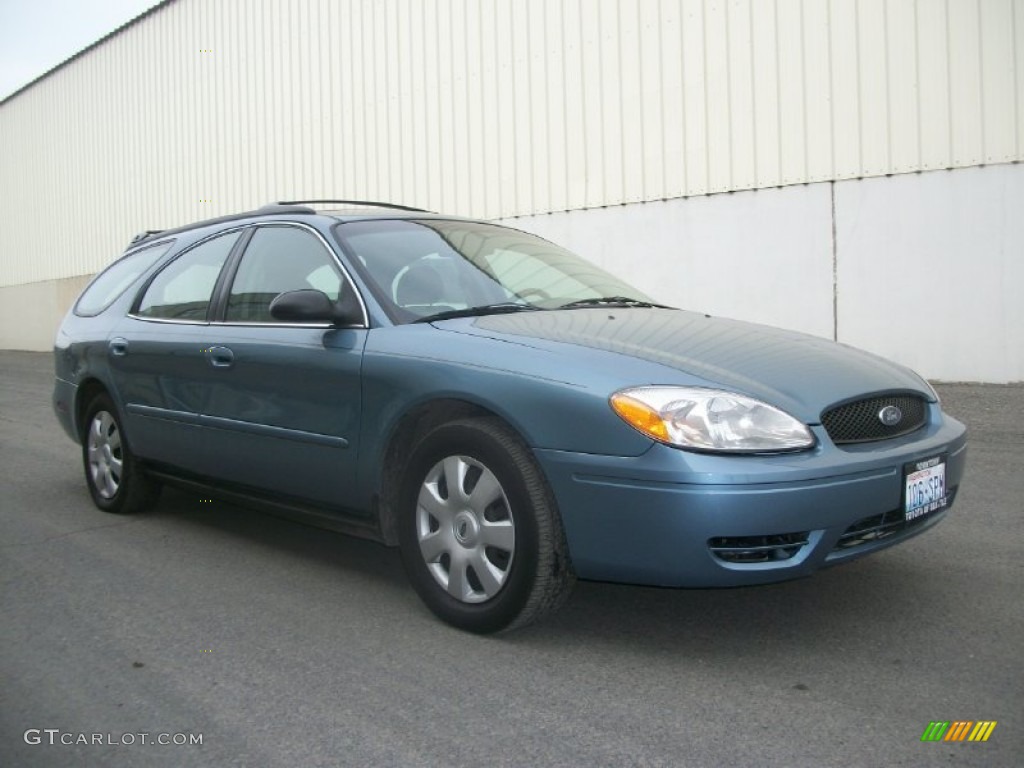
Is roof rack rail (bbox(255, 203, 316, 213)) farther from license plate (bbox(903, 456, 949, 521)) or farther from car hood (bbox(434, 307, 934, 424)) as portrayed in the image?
license plate (bbox(903, 456, 949, 521))

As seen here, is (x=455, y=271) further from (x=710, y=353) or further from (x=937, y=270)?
(x=937, y=270)

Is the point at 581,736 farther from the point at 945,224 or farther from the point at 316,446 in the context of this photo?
the point at 945,224

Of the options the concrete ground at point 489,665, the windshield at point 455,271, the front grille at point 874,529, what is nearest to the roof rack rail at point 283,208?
the windshield at point 455,271

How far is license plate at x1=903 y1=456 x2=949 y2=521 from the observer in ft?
9.95

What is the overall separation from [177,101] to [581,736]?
1999 cm

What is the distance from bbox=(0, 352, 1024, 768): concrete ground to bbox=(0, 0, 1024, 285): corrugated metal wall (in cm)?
577

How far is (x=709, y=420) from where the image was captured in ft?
9.24

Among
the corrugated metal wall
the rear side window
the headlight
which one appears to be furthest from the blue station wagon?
the corrugated metal wall

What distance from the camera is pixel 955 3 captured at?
28.2ft

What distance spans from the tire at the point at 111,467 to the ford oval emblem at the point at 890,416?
362cm

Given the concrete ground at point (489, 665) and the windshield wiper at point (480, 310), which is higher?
the windshield wiper at point (480, 310)

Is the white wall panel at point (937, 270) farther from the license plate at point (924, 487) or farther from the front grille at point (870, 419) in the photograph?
the license plate at point (924, 487)

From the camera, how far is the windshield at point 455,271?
12.2 ft

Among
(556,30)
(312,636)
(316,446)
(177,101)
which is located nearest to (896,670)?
(312,636)
